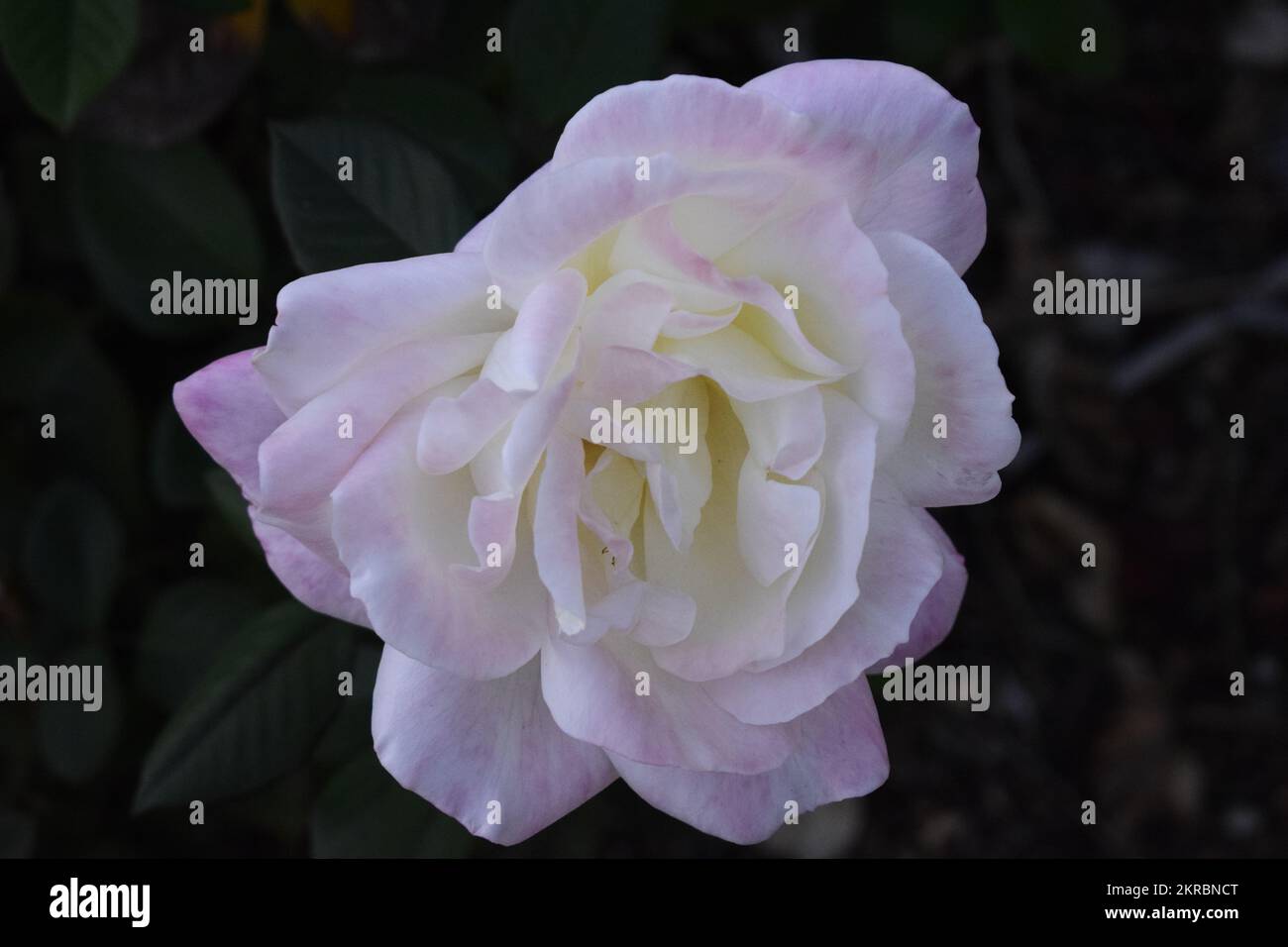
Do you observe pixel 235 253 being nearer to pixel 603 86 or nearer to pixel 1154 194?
pixel 603 86

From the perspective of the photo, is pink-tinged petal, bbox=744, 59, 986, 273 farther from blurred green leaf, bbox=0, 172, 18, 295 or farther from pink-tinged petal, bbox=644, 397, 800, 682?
blurred green leaf, bbox=0, 172, 18, 295

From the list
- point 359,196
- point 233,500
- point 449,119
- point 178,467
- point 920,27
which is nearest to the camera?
point 359,196

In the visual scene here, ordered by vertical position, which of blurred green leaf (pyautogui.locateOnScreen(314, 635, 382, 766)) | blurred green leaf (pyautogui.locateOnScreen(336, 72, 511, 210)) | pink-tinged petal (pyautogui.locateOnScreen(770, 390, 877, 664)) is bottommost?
blurred green leaf (pyautogui.locateOnScreen(314, 635, 382, 766))

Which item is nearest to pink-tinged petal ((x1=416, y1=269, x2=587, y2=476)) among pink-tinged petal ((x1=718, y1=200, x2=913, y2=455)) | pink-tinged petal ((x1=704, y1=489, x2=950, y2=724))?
pink-tinged petal ((x1=718, y1=200, x2=913, y2=455))

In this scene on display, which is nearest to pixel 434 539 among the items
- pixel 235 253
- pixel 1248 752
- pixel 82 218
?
pixel 235 253

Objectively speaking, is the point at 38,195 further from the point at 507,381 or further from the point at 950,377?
the point at 950,377

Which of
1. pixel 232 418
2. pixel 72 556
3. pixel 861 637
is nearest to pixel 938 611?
pixel 861 637

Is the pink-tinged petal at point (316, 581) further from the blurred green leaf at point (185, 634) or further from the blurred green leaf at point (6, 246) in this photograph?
the blurred green leaf at point (6, 246)
